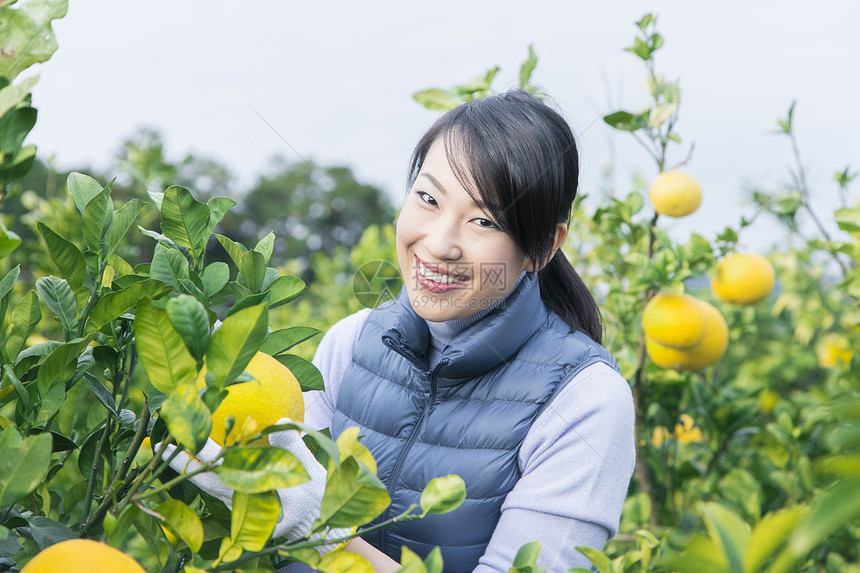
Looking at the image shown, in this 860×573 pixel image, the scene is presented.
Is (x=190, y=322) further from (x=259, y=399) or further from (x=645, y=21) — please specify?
(x=645, y=21)

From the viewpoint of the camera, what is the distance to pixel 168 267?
1.89ft

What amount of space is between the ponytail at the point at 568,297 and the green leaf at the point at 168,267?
2.16 feet

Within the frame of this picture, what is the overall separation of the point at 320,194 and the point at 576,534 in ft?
84.0

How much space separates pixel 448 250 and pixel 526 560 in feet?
1.36

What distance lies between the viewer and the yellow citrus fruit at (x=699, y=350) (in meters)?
1.34

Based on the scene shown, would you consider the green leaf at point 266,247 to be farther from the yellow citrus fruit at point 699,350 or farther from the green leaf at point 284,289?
the yellow citrus fruit at point 699,350

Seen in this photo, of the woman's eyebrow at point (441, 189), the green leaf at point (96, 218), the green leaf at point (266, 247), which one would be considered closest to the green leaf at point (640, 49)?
the woman's eyebrow at point (441, 189)

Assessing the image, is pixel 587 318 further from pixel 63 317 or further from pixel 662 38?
pixel 63 317

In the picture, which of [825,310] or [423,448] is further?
[825,310]

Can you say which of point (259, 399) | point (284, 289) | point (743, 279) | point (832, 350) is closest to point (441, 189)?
point (284, 289)

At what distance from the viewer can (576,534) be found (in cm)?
84

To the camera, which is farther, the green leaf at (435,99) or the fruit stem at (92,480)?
the green leaf at (435,99)

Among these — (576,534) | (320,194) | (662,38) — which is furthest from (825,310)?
(320,194)

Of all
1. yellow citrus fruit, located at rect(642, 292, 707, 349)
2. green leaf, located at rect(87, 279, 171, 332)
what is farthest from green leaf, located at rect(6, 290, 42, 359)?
yellow citrus fruit, located at rect(642, 292, 707, 349)
